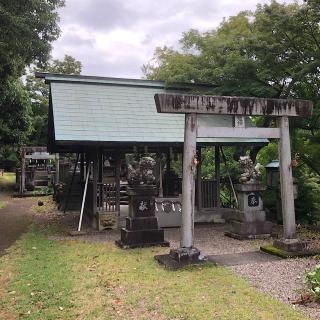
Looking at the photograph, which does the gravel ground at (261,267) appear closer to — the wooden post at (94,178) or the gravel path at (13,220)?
the wooden post at (94,178)

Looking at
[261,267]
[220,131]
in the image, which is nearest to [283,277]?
[261,267]

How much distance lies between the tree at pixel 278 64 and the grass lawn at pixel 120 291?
647cm

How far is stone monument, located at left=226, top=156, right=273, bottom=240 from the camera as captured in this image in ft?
37.5

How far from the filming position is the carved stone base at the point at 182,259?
8055 millimetres

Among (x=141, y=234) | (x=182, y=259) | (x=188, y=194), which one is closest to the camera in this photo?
(x=182, y=259)

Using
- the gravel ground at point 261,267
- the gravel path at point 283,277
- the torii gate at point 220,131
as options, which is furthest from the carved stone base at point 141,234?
the gravel path at point 283,277

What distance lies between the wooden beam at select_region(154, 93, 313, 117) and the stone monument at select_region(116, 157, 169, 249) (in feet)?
9.55

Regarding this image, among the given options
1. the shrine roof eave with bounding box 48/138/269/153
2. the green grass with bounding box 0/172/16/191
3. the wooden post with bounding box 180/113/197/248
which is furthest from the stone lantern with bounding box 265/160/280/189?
the green grass with bounding box 0/172/16/191

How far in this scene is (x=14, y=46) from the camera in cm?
1098

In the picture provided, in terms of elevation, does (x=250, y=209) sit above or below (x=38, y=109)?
below

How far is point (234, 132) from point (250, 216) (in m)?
3.66

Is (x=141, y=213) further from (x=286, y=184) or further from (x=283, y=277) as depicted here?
(x=283, y=277)

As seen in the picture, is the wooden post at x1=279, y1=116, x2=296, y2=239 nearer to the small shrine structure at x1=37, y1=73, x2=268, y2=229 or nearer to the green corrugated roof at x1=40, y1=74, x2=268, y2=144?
the small shrine structure at x1=37, y1=73, x2=268, y2=229

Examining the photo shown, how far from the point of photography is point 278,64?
12469 mm
